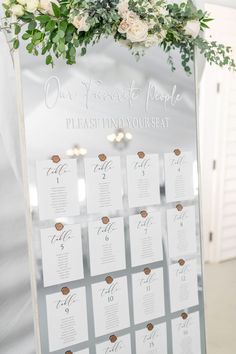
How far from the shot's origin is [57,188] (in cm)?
146

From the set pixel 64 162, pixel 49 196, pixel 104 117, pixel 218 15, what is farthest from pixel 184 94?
pixel 218 15

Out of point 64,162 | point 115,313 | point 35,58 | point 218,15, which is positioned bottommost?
point 115,313

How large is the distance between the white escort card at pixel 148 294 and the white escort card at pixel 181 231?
12 centimetres

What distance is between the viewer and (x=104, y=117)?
5.13 feet

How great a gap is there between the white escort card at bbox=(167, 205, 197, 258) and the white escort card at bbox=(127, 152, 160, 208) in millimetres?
118

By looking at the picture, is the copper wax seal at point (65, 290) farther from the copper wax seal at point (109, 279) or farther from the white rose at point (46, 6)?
the white rose at point (46, 6)

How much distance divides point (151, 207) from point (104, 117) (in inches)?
16.4

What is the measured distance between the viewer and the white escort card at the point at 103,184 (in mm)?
1537

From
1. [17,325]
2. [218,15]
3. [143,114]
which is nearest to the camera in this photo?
[143,114]

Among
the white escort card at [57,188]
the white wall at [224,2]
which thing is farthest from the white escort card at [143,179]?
the white wall at [224,2]

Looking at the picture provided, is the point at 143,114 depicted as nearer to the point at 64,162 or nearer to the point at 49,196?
the point at 64,162

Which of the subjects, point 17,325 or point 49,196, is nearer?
point 49,196

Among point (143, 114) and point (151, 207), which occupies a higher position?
point (143, 114)

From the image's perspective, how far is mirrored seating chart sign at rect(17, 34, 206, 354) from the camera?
57.1 inches
